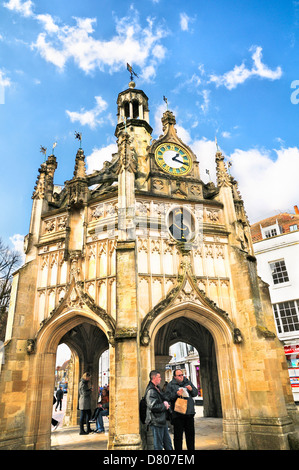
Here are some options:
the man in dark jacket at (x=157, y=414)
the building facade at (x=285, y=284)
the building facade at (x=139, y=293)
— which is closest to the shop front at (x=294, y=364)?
the building facade at (x=285, y=284)

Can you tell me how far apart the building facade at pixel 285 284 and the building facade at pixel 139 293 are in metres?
8.85

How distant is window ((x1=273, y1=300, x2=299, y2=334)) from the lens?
20.3 metres

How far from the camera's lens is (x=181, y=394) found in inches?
251

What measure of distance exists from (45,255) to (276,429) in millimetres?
9728

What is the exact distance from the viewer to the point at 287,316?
20.8 m

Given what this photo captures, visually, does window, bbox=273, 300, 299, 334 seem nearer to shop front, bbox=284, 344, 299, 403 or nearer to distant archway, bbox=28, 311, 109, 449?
shop front, bbox=284, 344, 299, 403

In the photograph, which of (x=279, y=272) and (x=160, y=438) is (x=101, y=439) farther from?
(x=279, y=272)

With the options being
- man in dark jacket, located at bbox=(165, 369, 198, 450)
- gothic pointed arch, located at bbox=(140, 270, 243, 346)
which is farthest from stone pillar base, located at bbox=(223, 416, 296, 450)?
man in dark jacket, located at bbox=(165, 369, 198, 450)

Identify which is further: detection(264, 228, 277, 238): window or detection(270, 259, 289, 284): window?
detection(264, 228, 277, 238): window

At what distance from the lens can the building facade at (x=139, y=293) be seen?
955 cm

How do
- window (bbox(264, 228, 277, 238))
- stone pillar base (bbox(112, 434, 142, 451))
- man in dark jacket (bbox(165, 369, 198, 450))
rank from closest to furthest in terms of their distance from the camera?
man in dark jacket (bbox(165, 369, 198, 450)) → stone pillar base (bbox(112, 434, 142, 451)) → window (bbox(264, 228, 277, 238))

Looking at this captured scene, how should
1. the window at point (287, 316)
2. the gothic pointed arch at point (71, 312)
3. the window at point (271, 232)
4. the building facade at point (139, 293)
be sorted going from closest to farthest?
the building facade at point (139, 293) → the gothic pointed arch at point (71, 312) → the window at point (287, 316) → the window at point (271, 232)

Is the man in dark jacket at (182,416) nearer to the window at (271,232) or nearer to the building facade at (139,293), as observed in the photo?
the building facade at (139,293)

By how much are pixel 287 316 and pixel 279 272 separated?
303 centimetres
